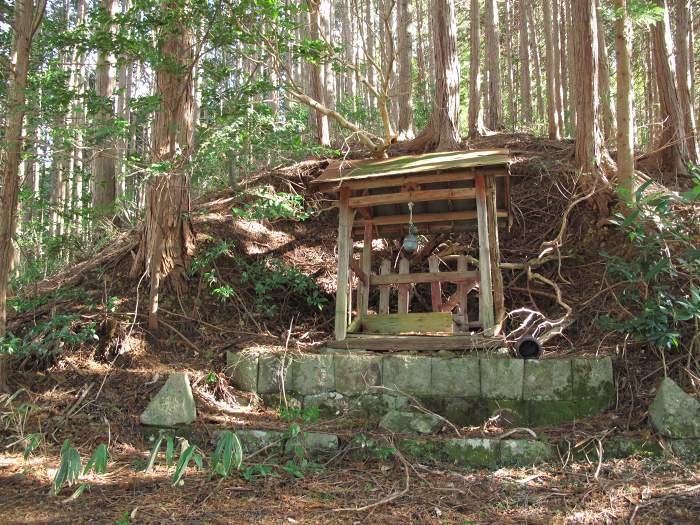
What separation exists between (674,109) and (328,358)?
23.4ft

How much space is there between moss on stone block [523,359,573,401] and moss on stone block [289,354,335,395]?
206cm

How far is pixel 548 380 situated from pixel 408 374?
1414 millimetres

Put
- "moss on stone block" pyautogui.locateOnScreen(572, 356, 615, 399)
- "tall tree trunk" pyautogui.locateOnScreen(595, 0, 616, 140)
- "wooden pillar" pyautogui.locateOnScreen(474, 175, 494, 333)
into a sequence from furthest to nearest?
"tall tree trunk" pyautogui.locateOnScreen(595, 0, 616, 140), "wooden pillar" pyautogui.locateOnScreen(474, 175, 494, 333), "moss on stone block" pyautogui.locateOnScreen(572, 356, 615, 399)

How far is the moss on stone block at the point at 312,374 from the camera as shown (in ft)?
19.5

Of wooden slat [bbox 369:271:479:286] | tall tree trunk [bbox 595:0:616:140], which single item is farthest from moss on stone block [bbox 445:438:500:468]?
tall tree trunk [bbox 595:0:616:140]

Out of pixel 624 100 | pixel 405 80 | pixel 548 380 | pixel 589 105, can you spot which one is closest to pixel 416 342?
pixel 548 380

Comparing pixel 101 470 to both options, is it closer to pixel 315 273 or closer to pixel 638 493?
pixel 638 493

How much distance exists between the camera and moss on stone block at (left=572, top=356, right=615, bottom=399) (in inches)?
213

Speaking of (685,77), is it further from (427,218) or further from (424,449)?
(424,449)

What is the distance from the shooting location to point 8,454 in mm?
4832

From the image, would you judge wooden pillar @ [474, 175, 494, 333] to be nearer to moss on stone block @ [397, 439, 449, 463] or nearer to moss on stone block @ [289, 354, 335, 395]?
moss on stone block @ [397, 439, 449, 463]

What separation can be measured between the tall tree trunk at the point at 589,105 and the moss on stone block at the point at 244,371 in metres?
5.38

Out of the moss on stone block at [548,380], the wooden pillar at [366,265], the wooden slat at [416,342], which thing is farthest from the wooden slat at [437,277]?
the moss on stone block at [548,380]

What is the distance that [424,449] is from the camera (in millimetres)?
4887
